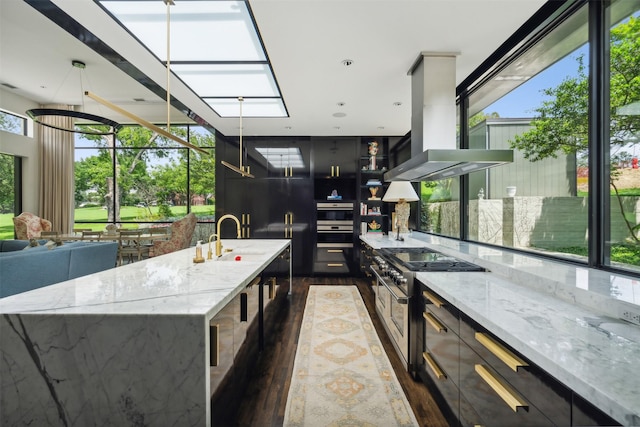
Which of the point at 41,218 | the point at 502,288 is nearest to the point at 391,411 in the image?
the point at 502,288

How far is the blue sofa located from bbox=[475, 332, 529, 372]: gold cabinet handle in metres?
3.46

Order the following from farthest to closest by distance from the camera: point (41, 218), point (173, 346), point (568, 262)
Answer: point (41, 218)
point (568, 262)
point (173, 346)

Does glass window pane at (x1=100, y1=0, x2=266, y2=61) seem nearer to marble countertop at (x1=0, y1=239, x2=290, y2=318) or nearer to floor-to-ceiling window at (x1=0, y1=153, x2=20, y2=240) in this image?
marble countertop at (x1=0, y1=239, x2=290, y2=318)

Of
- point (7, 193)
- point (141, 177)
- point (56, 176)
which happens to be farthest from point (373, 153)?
point (7, 193)

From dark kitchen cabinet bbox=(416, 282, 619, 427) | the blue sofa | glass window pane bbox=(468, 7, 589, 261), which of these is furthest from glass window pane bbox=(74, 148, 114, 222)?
glass window pane bbox=(468, 7, 589, 261)

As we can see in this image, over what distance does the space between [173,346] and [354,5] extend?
2.33 meters

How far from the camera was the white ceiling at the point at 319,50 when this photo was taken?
6.75 feet

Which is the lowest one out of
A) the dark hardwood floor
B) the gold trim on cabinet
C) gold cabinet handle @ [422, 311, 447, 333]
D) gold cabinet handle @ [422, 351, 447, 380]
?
the dark hardwood floor

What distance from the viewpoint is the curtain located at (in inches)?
225

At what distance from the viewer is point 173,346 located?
1.12m

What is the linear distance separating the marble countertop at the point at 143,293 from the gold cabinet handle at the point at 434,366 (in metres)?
1.28

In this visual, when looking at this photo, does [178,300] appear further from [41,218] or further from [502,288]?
[41,218]

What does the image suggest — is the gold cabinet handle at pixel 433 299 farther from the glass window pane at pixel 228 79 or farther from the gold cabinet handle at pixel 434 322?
the glass window pane at pixel 228 79

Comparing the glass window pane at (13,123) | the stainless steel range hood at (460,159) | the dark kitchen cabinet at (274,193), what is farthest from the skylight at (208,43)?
the glass window pane at (13,123)
